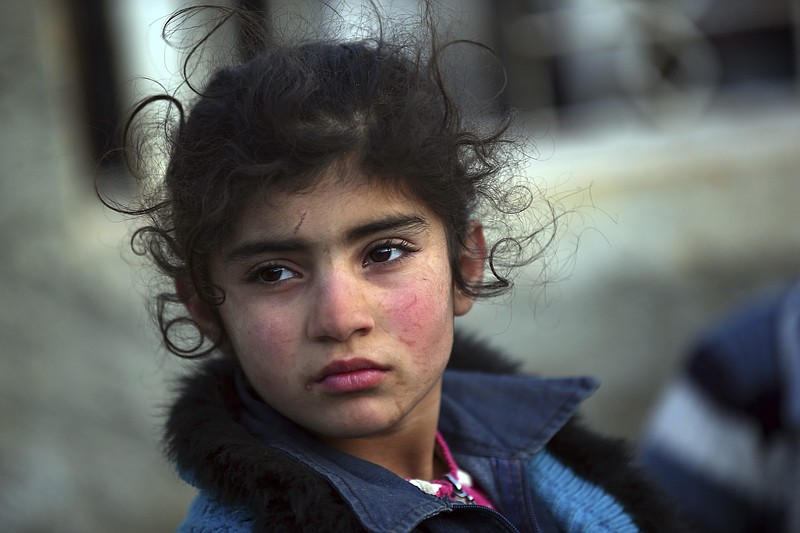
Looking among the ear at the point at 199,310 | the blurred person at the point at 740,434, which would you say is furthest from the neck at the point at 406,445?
the blurred person at the point at 740,434

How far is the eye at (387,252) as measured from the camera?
4.93ft

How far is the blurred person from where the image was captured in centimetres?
267

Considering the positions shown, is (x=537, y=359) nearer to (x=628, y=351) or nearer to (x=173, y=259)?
(x=628, y=351)

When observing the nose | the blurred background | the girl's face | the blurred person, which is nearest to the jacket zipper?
the girl's face

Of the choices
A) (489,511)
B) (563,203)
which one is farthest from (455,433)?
(563,203)

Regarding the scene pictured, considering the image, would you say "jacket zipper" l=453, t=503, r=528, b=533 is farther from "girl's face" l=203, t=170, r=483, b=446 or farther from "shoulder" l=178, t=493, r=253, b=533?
"shoulder" l=178, t=493, r=253, b=533

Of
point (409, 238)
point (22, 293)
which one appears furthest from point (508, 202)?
point (22, 293)

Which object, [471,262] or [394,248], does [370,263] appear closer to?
[394,248]

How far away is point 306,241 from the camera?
1.45 metres

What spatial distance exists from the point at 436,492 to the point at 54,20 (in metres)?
2.92

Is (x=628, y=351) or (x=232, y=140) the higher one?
(x=628, y=351)

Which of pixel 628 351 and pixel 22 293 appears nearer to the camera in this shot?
pixel 22 293

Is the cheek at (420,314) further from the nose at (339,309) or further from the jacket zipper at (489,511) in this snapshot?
the jacket zipper at (489,511)

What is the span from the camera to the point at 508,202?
179 cm
